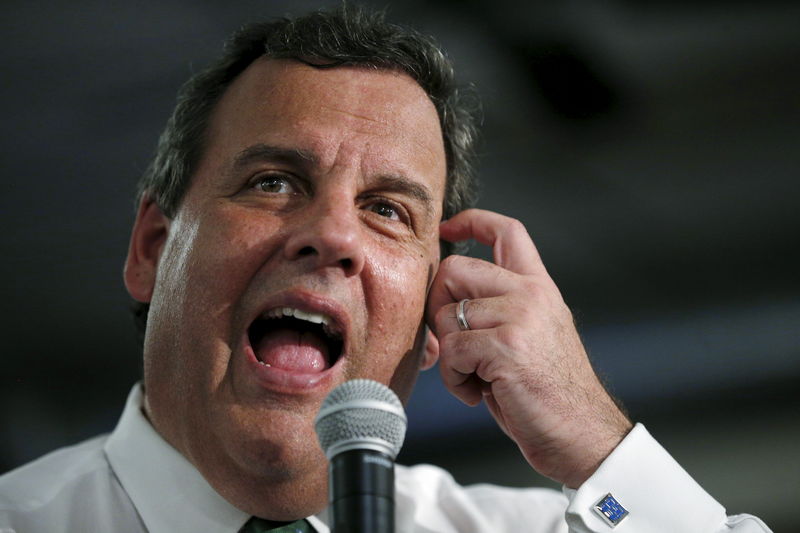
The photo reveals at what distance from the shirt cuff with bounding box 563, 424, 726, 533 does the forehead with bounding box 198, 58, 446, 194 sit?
840 mm

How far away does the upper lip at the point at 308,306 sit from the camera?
186cm

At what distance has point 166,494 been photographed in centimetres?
205

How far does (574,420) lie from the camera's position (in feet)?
6.47

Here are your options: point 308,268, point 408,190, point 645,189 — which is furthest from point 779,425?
point 308,268

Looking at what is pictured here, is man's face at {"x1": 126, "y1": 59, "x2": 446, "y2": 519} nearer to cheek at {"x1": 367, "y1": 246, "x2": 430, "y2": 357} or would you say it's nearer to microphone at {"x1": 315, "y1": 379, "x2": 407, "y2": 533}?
cheek at {"x1": 367, "y1": 246, "x2": 430, "y2": 357}

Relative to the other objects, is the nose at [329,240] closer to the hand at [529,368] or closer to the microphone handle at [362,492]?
the hand at [529,368]

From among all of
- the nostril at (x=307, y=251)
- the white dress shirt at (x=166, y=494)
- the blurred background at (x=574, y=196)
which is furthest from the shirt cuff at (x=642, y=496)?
the blurred background at (x=574, y=196)

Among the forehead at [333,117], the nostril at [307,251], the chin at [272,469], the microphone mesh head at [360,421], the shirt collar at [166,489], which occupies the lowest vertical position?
the shirt collar at [166,489]

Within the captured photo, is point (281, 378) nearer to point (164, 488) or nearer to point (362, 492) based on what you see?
point (164, 488)

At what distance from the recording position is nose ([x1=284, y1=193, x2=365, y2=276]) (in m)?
1.86

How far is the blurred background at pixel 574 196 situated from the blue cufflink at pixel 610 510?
153cm

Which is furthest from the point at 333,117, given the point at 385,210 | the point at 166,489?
the point at 166,489

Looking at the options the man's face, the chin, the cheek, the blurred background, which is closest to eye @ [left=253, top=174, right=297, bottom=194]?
the man's face

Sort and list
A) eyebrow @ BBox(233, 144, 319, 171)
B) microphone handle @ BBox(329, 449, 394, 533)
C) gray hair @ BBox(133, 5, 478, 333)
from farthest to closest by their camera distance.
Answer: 1. gray hair @ BBox(133, 5, 478, 333)
2. eyebrow @ BBox(233, 144, 319, 171)
3. microphone handle @ BBox(329, 449, 394, 533)
